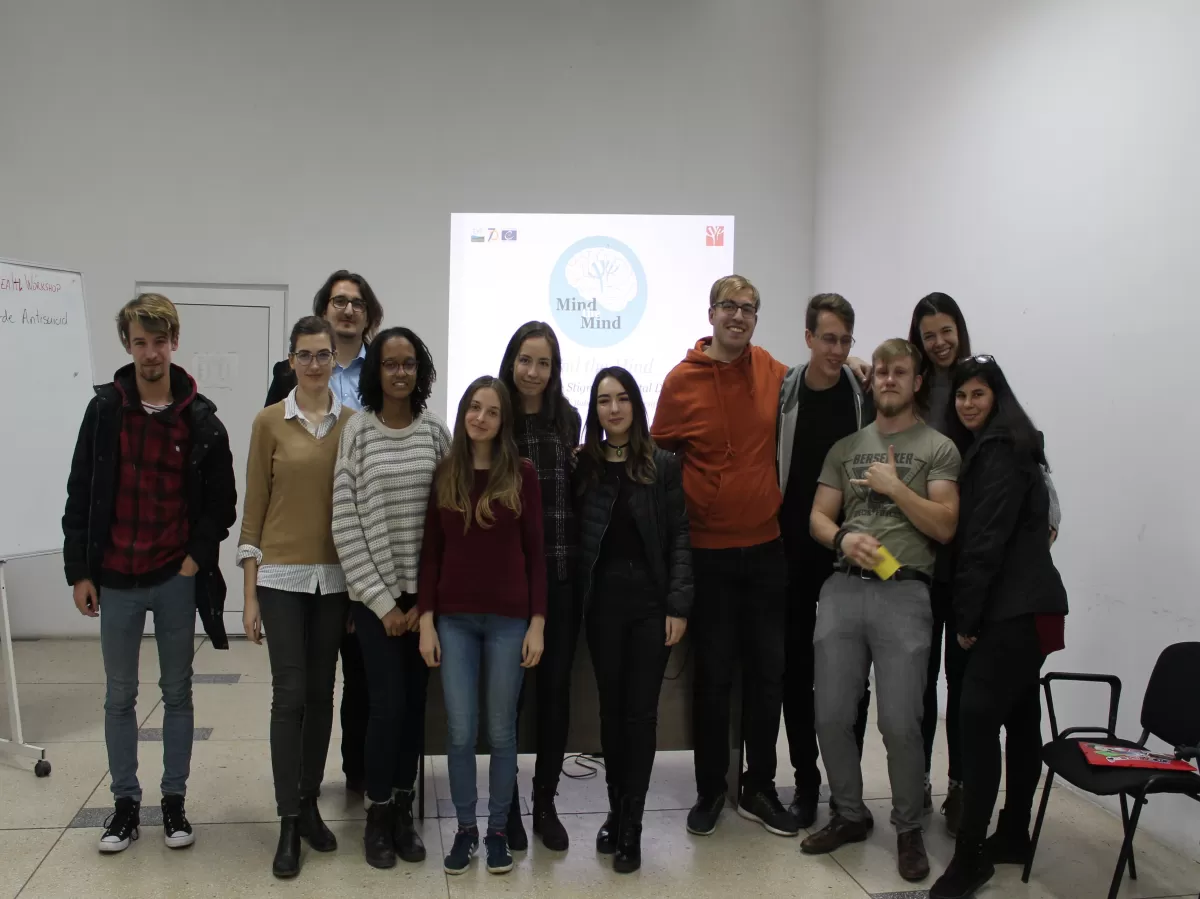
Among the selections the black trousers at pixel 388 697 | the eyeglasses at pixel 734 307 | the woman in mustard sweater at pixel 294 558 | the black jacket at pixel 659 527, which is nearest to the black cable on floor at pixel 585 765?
the black trousers at pixel 388 697

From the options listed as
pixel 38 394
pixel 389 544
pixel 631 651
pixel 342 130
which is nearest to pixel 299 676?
pixel 389 544

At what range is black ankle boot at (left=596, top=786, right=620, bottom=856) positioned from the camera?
2.66m

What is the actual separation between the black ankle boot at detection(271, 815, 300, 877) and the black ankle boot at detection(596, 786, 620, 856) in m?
0.83

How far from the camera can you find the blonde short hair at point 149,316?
2471mm

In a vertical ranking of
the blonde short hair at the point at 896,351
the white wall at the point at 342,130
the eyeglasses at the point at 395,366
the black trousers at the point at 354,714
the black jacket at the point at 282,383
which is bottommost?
the black trousers at the point at 354,714

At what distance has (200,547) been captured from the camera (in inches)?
101

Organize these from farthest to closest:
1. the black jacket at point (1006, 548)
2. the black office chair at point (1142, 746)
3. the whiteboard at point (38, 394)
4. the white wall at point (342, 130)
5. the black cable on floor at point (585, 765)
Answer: the white wall at point (342, 130)
the whiteboard at point (38, 394)
the black cable on floor at point (585, 765)
the black jacket at point (1006, 548)
the black office chair at point (1142, 746)

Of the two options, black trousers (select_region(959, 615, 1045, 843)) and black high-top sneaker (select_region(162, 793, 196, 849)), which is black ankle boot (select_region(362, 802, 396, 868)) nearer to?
black high-top sneaker (select_region(162, 793, 196, 849))

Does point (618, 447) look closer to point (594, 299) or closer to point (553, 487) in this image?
point (553, 487)

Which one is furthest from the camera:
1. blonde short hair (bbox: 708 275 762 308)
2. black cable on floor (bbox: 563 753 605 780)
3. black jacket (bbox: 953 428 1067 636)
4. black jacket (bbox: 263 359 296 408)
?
black cable on floor (bbox: 563 753 605 780)

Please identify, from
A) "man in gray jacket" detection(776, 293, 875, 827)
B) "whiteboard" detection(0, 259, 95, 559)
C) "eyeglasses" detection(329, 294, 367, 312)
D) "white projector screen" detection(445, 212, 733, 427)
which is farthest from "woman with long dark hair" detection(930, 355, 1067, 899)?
"whiteboard" detection(0, 259, 95, 559)

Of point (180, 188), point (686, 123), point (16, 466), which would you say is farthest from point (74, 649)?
point (686, 123)

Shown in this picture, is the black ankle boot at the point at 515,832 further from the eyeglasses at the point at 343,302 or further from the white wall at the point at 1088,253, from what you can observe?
the white wall at the point at 1088,253

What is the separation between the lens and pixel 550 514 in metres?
2.59
